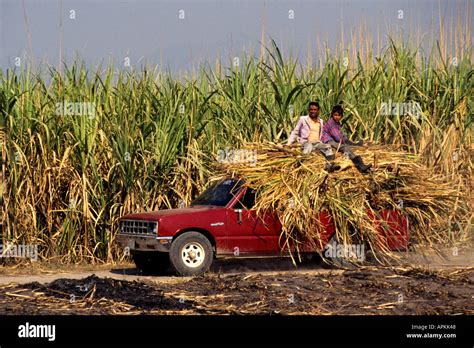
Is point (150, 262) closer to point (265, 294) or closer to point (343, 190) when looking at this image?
point (343, 190)

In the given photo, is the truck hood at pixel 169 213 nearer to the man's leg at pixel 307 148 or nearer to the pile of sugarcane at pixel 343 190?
the pile of sugarcane at pixel 343 190

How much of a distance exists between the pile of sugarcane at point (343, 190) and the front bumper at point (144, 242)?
1668 millimetres

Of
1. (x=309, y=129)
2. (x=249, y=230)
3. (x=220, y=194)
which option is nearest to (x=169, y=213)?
(x=220, y=194)

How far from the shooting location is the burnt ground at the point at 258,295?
1239 centimetres

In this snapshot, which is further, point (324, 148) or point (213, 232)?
point (324, 148)

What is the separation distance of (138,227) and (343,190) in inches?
134

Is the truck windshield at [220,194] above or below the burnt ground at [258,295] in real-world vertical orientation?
above

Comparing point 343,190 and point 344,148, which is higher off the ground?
point 344,148

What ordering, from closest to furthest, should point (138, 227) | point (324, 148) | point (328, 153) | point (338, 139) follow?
point (138, 227), point (328, 153), point (324, 148), point (338, 139)

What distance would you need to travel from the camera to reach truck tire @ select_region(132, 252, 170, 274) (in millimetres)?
17875

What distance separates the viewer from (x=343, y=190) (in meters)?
17.5

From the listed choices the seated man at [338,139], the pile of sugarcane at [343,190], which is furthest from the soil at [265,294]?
the seated man at [338,139]

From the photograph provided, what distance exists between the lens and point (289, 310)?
1234 cm

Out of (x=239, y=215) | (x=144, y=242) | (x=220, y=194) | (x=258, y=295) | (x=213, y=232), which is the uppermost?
(x=220, y=194)
